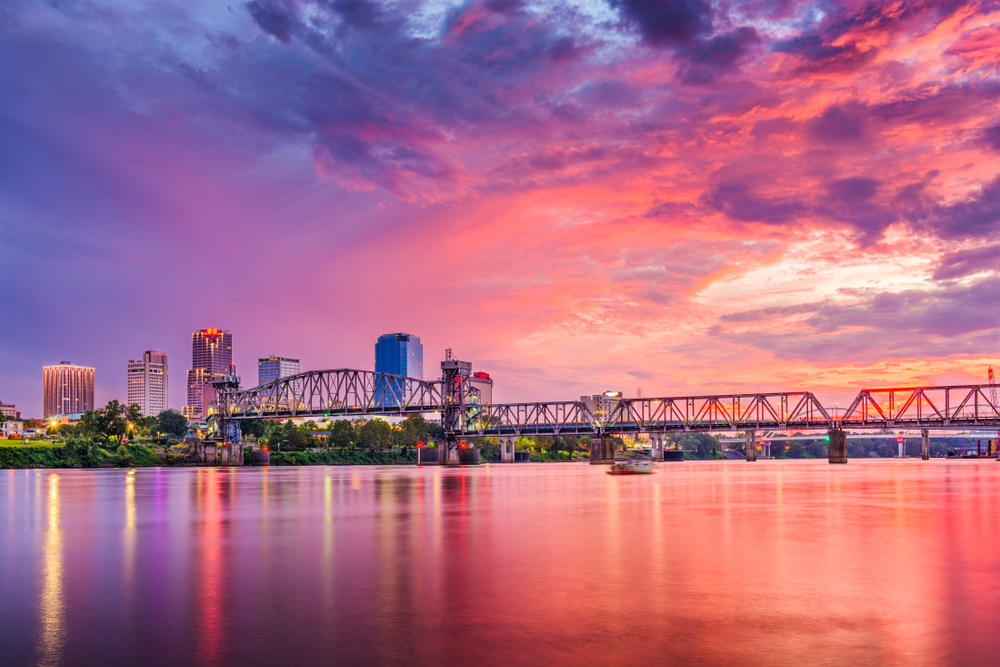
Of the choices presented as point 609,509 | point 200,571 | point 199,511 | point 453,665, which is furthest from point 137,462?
point 453,665

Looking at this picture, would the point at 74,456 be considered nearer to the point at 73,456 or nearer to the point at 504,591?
the point at 73,456

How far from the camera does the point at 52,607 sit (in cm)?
1859

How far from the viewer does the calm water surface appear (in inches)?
569

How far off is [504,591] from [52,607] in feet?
35.3

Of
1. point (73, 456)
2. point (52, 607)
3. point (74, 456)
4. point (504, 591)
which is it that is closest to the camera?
point (52, 607)

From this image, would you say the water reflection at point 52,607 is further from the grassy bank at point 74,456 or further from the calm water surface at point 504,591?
the grassy bank at point 74,456

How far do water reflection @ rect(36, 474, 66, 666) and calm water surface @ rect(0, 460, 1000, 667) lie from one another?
0.26ft

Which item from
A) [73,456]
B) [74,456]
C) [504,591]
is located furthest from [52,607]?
[74,456]

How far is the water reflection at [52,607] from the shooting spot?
14562mm

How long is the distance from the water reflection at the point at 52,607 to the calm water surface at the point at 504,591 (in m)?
0.08

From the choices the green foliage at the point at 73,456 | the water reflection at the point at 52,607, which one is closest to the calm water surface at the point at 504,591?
the water reflection at the point at 52,607

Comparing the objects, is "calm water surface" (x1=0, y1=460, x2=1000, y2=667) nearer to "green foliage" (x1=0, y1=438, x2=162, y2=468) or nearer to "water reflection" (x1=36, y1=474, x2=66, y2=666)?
"water reflection" (x1=36, y1=474, x2=66, y2=666)

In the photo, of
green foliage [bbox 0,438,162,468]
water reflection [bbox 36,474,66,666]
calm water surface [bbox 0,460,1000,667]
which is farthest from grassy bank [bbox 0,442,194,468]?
water reflection [bbox 36,474,66,666]

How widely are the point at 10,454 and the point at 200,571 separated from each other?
171250 mm
